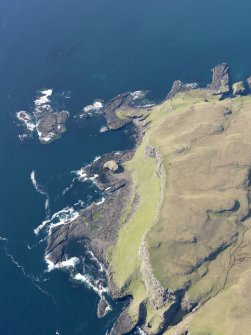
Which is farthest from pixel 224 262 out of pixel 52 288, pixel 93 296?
pixel 52 288

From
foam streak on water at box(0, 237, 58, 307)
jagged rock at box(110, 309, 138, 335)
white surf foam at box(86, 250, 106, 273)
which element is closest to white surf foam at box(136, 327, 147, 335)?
jagged rock at box(110, 309, 138, 335)

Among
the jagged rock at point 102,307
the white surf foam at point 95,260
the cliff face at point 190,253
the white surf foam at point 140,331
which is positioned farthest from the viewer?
the white surf foam at point 95,260

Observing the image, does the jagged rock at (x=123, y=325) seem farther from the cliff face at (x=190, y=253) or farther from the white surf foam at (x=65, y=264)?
the white surf foam at (x=65, y=264)

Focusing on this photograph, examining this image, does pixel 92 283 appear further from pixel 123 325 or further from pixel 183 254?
pixel 183 254

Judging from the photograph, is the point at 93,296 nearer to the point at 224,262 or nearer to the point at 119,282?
the point at 119,282

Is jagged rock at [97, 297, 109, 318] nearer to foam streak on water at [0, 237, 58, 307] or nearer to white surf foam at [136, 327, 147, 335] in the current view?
white surf foam at [136, 327, 147, 335]

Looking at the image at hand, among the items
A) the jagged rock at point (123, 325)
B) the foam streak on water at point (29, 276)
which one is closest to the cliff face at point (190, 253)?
the jagged rock at point (123, 325)

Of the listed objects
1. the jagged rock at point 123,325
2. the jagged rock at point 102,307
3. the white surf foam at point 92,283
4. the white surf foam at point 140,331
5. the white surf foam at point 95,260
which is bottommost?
the white surf foam at point 140,331

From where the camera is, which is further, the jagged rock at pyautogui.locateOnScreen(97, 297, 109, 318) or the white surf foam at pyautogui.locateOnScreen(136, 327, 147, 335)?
the jagged rock at pyautogui.locateOnScreen(97, 297, 109, 318)

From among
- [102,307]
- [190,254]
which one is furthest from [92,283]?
[190,254]

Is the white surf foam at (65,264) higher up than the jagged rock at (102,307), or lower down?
higher up

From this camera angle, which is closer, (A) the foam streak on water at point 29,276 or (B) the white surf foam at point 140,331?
(B) the white surf foam at point 140,331
